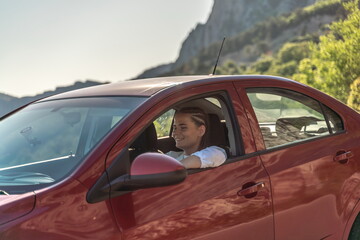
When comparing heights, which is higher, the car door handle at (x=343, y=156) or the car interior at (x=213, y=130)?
the car interior at (x=213, y=130)

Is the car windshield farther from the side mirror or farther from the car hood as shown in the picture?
the side mirror

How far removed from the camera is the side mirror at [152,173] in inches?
96.0

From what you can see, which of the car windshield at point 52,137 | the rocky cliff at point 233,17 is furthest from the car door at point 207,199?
the rocky cliff at point 233,17

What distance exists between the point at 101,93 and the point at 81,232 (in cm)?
106

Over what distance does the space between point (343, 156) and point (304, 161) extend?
1.29ft

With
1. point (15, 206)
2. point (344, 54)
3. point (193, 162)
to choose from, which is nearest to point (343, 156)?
point (193, 162)

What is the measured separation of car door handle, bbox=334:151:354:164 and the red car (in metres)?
0.01

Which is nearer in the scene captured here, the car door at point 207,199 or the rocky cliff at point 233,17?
the car door at point 207,199

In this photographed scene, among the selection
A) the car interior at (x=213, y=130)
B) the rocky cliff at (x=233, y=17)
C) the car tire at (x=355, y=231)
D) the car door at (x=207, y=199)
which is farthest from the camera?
the rocky cliff at (x=233, y=17)

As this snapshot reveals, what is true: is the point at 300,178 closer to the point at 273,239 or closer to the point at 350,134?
the point at 273,239

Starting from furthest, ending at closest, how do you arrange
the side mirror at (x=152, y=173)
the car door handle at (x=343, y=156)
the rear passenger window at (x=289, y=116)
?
1. the car door handle at (x=343, y=156)
2. the rear passenger window at (x=289, y=116)
3. the side mirror at (x=152, y=173)

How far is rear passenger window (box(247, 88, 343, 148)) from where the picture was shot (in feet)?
11.6

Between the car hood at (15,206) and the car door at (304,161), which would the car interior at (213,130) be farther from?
the car hood at (15,206)

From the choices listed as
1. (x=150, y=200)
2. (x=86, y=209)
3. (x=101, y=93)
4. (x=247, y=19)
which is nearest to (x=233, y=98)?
(x=101, y=93)
